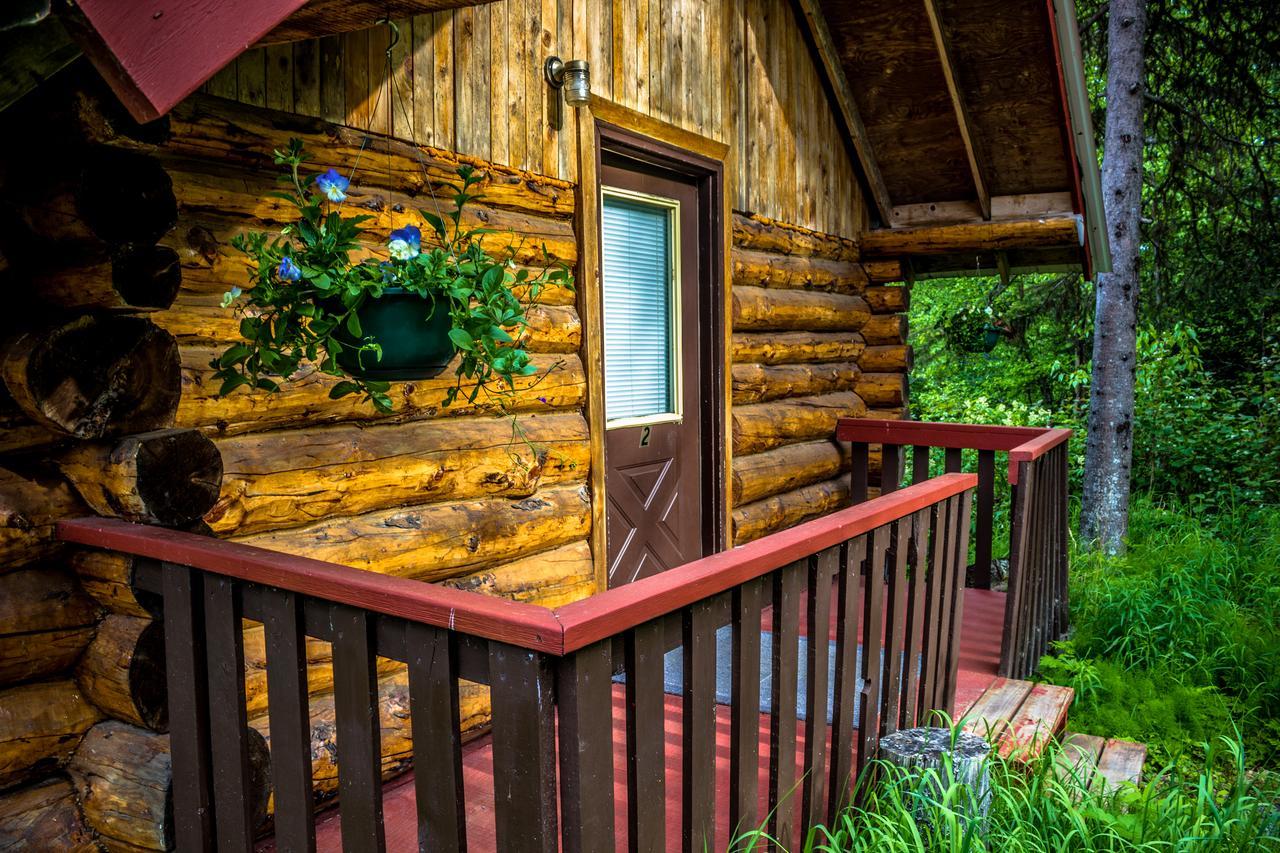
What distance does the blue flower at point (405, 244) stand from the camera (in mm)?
2363

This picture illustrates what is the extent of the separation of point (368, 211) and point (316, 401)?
2.09 ft

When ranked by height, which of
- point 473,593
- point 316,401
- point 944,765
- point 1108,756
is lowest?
point 1108,756

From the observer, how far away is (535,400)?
381 centimetres

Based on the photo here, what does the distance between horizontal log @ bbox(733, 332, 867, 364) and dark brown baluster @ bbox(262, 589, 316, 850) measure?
3.78 m

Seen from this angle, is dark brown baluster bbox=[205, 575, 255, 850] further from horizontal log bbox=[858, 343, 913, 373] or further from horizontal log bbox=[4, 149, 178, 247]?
horizontal log bbox=[858, 343, 913, 373]

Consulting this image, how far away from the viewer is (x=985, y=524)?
603 cm

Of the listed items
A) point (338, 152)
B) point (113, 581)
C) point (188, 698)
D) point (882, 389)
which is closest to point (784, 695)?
point (188, 698)

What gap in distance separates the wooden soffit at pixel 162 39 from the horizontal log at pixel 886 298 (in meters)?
6.10

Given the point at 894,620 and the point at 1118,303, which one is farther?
the point at 1118,303

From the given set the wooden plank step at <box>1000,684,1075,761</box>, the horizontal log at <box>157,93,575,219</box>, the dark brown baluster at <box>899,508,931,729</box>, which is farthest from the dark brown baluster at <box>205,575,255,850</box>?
the wooden plank step at <box>1000,684,1075,761</box>

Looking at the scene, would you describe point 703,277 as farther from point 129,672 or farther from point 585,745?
point 585,745

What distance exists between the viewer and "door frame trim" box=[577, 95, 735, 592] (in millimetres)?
4070

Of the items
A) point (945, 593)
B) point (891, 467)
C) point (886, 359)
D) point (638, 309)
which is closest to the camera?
point (945, 593)

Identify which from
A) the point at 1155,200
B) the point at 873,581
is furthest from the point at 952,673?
the point at 1155,200
